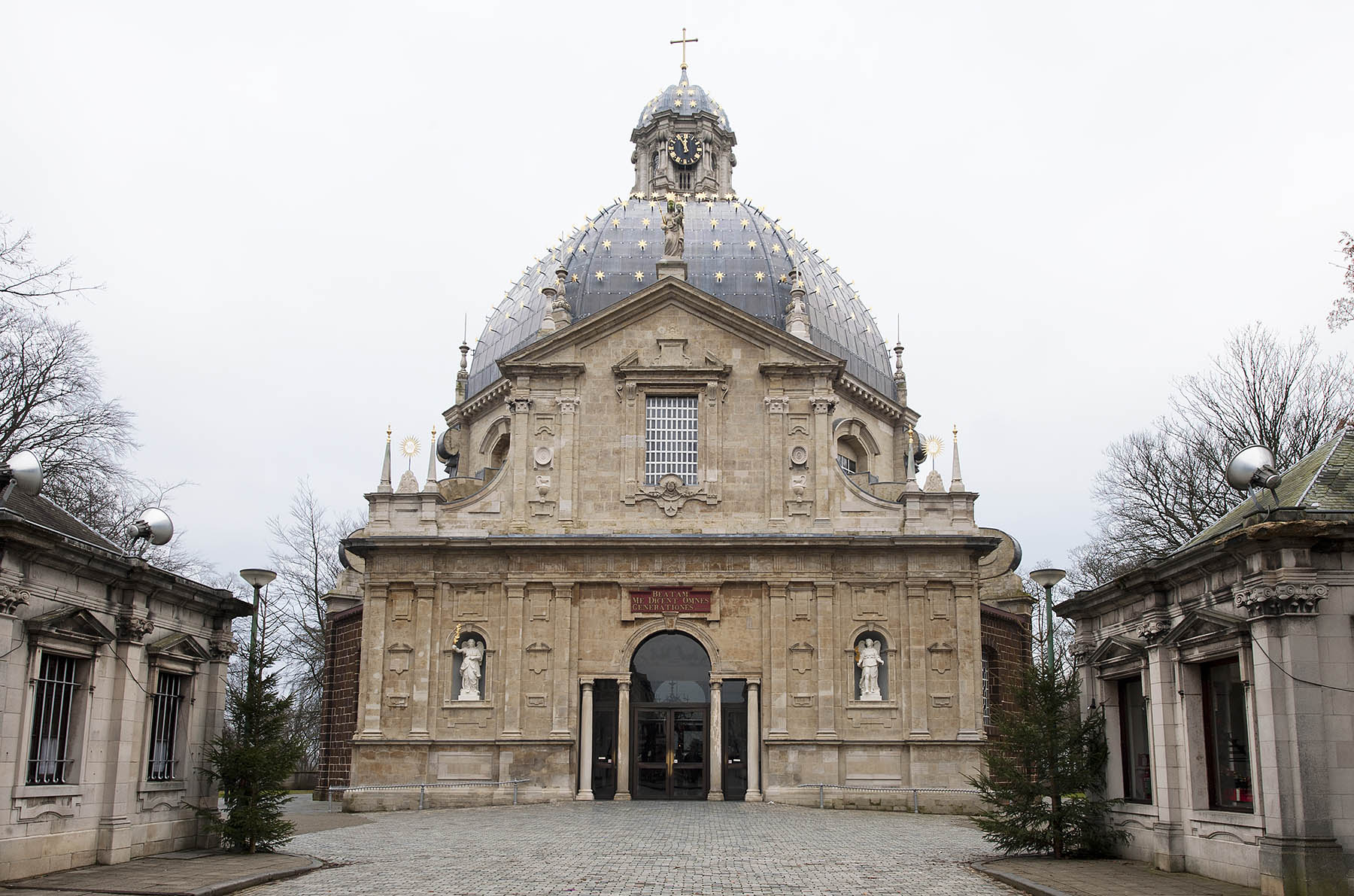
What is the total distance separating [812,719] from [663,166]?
3190cm

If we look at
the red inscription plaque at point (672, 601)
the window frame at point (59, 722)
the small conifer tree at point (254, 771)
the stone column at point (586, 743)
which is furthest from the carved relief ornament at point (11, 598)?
the red inscription plaque at point (672, 601)

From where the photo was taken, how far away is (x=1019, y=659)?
1858 inches

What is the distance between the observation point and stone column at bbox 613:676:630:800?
119ft

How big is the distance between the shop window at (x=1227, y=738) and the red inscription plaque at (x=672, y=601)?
1894 cm

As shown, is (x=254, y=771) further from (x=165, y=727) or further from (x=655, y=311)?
(x=655, y=311)

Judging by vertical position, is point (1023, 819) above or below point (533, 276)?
below

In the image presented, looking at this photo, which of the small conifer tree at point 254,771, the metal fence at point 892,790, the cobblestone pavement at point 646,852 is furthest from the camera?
the metal fence at point 892,790

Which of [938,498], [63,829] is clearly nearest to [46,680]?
[63,829]

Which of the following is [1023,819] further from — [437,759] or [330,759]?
[330,759]

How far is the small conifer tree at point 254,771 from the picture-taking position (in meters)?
22.5

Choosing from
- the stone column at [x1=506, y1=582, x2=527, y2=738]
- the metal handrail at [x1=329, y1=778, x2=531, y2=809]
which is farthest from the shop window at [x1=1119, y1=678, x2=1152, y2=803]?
the stone column at [x1=506, y1=582, x2=527, y2=738]

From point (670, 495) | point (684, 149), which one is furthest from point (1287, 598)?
point (684, 149)

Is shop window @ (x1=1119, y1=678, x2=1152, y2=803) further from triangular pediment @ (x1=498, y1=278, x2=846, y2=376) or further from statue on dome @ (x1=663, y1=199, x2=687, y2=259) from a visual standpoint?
statue on dome @ (x1=663, y1=199, x2=687, y2=259)

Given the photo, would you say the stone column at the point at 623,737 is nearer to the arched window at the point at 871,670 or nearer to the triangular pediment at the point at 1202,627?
the arched window at the point at 871,670
